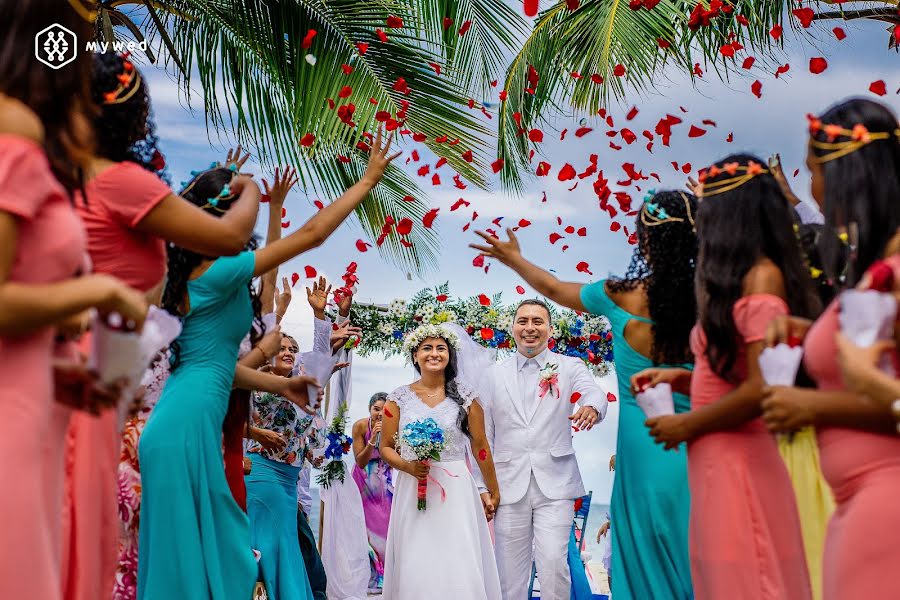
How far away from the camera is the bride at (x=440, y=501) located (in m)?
7.95

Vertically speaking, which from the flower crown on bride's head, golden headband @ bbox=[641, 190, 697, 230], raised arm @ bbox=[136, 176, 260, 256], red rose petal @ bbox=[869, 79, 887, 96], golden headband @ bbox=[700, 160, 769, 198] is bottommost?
raised arm @ bbox=[136, 176, 260, 256]

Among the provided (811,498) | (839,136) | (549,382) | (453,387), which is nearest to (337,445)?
(453,387)

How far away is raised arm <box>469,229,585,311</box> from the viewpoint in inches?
203

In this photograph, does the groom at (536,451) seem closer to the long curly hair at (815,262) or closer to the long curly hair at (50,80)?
the long curly hair at (815,262)

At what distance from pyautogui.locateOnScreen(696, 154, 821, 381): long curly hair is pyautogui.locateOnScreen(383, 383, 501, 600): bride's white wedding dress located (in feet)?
15.8

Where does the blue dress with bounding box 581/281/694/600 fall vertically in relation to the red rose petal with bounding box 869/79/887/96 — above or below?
below

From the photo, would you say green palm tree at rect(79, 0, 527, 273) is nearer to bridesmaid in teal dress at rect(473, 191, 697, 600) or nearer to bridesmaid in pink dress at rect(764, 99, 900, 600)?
bridesmaid in teal dress at rect(473, 191, 697, 600)

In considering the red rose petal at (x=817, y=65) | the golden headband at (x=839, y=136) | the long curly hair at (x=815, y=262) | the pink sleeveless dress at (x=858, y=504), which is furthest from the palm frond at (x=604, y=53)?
the pink sleeveless dress at (x=858, y=504)

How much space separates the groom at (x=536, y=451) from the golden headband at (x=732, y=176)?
4606 mm

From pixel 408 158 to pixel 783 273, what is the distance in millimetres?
5678

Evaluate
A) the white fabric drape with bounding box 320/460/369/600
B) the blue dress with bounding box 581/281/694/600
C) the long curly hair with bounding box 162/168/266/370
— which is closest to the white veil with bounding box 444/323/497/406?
the white fabric drape with bounding box 320/460/369/600

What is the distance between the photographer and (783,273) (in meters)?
3.54

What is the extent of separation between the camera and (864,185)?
273 cm

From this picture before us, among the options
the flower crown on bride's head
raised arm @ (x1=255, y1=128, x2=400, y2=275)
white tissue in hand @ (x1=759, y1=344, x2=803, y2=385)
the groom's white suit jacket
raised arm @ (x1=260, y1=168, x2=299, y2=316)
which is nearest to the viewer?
white tissue in hand @ (x1=759, y1=344, x2=803, y2=385)
